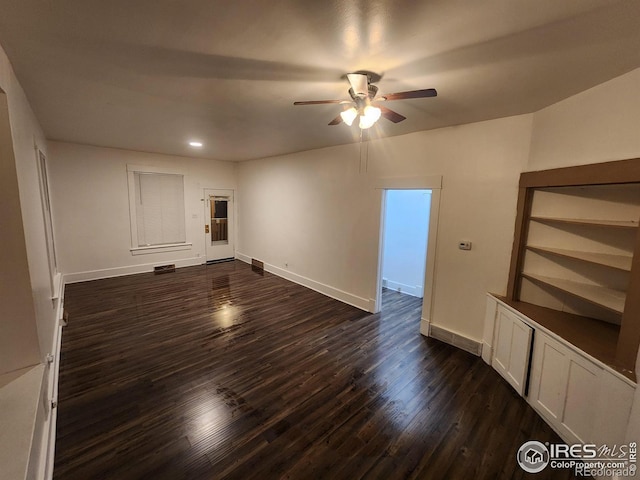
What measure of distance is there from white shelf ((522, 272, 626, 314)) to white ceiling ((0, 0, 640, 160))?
5.59 feet

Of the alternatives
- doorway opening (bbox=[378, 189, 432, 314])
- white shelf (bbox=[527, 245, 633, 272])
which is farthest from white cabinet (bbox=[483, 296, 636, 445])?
doorway opening (bbox=[378, 189, 432, 314])

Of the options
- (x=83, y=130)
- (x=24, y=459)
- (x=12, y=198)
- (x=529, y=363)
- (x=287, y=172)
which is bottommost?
(x=529, y=363)

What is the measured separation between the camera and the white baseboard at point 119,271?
17.6ft

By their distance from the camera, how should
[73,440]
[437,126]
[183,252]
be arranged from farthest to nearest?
[183,252] → [437,126] → [73,440]

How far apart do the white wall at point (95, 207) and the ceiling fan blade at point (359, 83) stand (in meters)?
5.69

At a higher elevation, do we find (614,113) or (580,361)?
(614,113)

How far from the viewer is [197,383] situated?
265cm

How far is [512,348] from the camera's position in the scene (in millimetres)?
2721

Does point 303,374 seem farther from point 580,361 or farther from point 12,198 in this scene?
point 12,198

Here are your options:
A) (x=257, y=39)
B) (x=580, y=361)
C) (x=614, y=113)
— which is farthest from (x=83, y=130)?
(x=580, y=361)

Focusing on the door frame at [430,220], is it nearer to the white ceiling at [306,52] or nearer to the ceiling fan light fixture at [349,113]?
the white ceiling at [306,52]

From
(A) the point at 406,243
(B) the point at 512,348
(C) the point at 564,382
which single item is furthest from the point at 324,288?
(C) the point at 564,382

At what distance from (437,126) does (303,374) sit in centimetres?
333

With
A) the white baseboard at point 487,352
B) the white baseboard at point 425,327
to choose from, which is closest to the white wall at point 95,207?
the white baseboard at point 425,327
